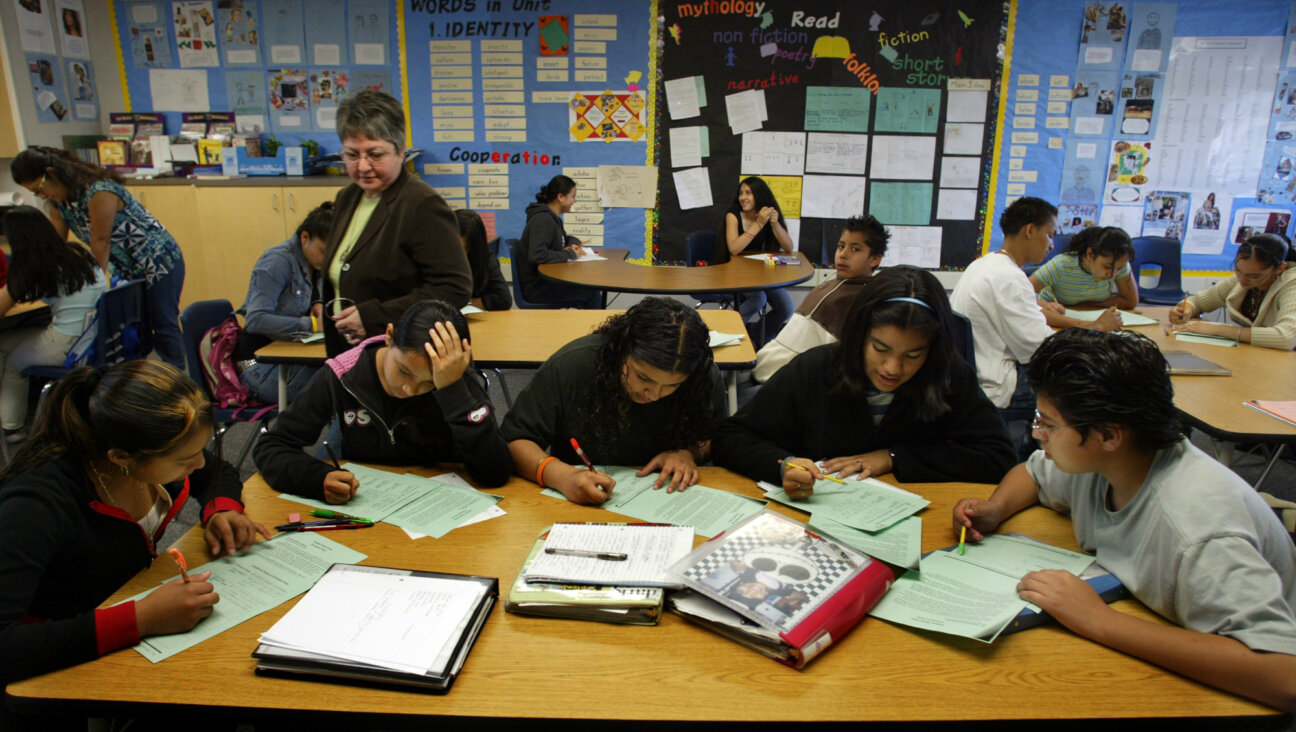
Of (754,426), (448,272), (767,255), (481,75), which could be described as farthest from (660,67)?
(754,426)

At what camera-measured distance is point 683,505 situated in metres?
1.54

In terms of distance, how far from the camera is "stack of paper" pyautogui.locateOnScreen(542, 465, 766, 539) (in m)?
1.46

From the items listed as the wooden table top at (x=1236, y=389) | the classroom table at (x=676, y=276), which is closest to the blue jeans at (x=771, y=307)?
the classroom table at (x=676, y=276)

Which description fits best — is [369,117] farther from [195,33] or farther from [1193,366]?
[195,33]

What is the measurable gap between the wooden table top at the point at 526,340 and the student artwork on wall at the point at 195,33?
3.86m

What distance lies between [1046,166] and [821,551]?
5.28m

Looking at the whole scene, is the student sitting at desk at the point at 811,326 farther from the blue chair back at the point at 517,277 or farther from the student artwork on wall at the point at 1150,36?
the student artwork on wall at the point at 1150,36

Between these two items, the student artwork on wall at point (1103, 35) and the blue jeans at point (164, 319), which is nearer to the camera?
the blue jeans at point (164, 319)

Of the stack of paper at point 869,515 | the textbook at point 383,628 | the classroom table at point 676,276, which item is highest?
the classroom table at point 676,276

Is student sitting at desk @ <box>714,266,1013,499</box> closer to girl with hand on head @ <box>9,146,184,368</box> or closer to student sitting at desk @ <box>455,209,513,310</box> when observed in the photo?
student sitting at desk @ <box>455,209,513,310</box>

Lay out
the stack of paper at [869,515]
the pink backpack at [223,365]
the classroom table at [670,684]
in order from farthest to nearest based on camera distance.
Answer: the pink backpack at [223,365]
the stack of paper at [869,515]
the classroom table at [670,684]

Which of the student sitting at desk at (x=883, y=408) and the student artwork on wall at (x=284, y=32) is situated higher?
the student artwork on wall at (x=284, y=32)

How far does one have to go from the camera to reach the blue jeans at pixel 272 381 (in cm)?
278

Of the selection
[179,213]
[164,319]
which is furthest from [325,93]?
[164,319]
